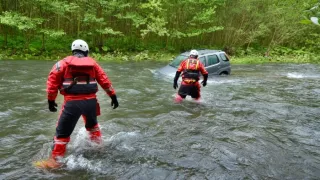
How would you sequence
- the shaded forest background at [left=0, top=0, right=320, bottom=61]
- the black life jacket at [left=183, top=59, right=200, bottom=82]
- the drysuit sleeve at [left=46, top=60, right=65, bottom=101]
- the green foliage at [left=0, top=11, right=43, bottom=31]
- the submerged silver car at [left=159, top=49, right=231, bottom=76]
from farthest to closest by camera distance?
the shaded forest background at [left=0, top=0, right=320, bottom=61]
the green foliage at [left=0, top=11, right=43, bottom=31]
the submerged silver car at [left=159, top=49, right=231, bottom=76]
the black life jacket at [left=183, top=59, right=200, bottom=82]
the drysuit sleeve at [left=46, top=60, right=65, bottom=101]

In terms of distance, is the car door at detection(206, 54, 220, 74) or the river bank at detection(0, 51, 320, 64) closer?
the car door at detection(206, 54, 220, 74)

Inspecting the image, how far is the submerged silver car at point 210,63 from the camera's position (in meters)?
13.1

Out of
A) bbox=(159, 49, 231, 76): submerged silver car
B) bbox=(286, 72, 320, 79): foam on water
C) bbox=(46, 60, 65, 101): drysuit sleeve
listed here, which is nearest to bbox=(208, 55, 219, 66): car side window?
bbox=(159, 49, 231, 76): submerged silver car

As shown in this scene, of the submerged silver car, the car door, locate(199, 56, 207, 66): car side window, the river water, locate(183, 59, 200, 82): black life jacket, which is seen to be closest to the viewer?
the river water

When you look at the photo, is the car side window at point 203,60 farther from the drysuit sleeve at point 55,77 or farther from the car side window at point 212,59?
the drysuit sleeve at point 55,77

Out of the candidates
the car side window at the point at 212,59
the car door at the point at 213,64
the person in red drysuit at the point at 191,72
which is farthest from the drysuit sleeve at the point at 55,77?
the car side window at the point at 212,59

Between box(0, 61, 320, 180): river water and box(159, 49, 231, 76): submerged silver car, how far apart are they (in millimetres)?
1839

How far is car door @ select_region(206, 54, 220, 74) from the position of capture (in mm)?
13298

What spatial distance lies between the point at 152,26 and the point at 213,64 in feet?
31.6

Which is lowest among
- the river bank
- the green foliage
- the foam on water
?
the foam on water

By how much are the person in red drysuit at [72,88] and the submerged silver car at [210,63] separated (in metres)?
7.96

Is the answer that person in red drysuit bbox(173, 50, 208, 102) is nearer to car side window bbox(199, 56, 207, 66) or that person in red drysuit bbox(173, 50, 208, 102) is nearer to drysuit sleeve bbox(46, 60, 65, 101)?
car side window bbox(199, 56, 207, 66)

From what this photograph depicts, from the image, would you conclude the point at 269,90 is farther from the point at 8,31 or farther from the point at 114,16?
the point at 8,31

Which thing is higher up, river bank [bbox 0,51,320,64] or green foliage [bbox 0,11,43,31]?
green foliage [bbox 0,11,43,31]
